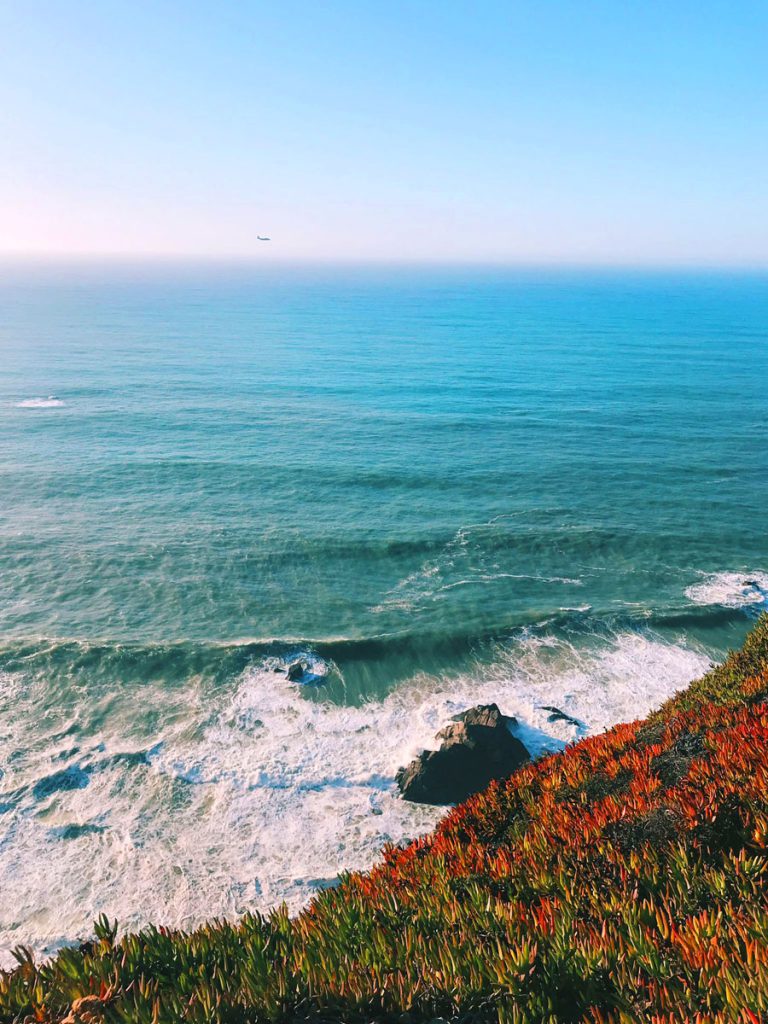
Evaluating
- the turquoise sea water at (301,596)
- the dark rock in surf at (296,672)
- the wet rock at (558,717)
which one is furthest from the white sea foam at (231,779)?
the dark rock in surf at (296,672)

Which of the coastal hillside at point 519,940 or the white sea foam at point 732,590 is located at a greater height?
the coastal hillside at point 519,940

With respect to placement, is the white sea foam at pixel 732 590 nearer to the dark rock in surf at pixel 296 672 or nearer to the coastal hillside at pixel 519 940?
the dark rock in surf at pixel 296 672

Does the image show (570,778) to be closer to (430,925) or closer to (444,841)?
(444,841)

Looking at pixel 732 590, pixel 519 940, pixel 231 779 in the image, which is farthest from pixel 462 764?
pixel 732 590

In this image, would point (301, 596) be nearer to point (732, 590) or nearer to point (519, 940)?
point (732, 590)

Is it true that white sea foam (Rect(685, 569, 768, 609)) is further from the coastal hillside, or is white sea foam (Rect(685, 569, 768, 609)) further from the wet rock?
the coastal hillside

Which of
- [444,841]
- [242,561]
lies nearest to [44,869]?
[444,841]
